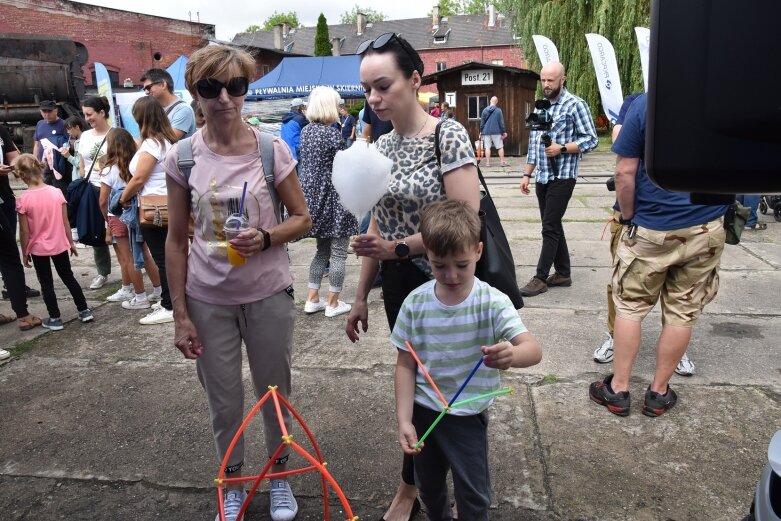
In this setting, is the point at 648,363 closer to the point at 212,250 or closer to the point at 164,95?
the point at 212,250

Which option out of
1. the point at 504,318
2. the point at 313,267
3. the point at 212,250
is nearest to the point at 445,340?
the point at 504,318

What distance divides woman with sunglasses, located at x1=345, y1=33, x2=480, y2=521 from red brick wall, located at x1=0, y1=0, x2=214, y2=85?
32.5 m

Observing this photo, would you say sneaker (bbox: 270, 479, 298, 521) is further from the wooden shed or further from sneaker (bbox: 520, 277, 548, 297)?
the wooden shed

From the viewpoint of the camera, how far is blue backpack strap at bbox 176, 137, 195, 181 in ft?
7.38

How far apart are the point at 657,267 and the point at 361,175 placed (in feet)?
6.13

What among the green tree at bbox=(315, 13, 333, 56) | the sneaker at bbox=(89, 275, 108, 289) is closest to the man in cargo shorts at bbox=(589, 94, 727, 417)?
the sneaker at bbox=(89, 275, 108, 289)

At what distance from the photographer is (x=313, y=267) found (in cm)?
514

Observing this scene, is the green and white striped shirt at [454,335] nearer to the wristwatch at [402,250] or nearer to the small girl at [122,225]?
the wristwatch at [402,250]

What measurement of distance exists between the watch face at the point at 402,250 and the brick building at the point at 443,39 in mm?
51310

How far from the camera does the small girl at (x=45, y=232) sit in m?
4.92

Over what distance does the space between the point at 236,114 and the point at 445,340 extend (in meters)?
1.17

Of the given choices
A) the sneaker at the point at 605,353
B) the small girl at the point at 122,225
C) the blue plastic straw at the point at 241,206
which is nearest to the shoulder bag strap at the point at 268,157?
the blue plastic straw at the point at 241,206

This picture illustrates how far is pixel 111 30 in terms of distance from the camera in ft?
104

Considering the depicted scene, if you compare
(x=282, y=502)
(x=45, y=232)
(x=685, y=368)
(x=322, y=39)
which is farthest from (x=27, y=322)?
(x=322, y=39)
